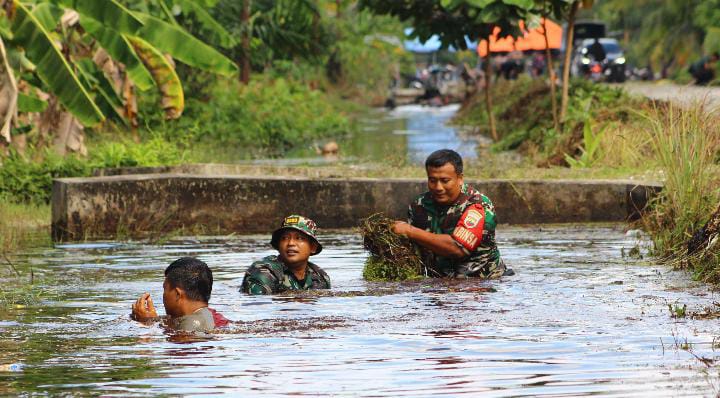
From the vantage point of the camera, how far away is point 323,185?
17.2m

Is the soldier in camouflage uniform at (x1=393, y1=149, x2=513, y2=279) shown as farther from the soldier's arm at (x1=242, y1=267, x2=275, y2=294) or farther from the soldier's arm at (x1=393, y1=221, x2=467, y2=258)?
the soldier's arm at (x1=242, y1=267, x2=275, y2=294)

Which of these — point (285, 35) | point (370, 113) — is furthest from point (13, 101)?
point (370, 113)

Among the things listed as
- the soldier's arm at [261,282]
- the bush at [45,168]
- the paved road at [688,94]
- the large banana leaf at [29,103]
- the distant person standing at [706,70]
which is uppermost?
the distant person standing at [706,70]

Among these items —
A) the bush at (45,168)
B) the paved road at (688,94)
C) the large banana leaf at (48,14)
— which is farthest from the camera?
the bush at (45,168)

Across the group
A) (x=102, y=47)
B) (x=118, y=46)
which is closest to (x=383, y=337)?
(x=118, y=46)

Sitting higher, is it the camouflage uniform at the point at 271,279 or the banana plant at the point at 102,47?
the banana plant at the point at 102,47

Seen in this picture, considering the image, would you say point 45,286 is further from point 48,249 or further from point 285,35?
point 285,35

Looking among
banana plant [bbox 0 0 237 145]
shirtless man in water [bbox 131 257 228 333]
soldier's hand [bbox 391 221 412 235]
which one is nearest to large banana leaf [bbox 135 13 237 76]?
banana plant [bbox 0 0 237 145]

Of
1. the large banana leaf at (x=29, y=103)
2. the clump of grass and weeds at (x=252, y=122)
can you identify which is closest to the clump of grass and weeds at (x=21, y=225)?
the large banana leaf at (x=29, y=103)

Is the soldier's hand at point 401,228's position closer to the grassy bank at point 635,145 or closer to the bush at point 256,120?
the grassy bank at point 635,145

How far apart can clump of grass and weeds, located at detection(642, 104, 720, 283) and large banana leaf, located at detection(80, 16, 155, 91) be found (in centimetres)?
676

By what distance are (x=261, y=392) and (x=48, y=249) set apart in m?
8.08

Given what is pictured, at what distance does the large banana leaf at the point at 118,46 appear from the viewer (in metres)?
17.7

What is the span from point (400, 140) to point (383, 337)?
2513 centimetres
